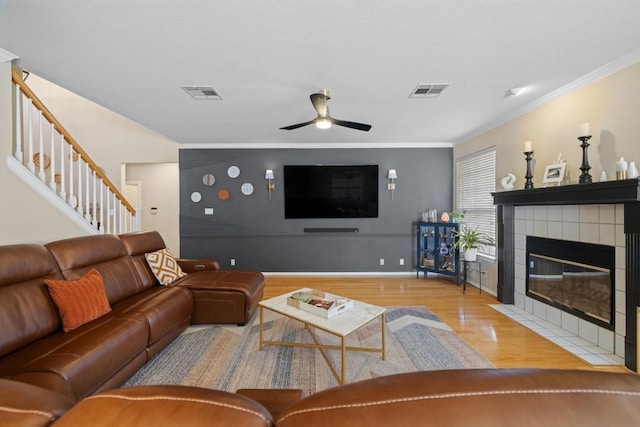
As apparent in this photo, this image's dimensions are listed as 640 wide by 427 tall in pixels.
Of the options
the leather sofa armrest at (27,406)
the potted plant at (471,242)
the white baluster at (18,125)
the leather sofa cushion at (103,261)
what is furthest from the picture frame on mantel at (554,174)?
the white baluster at (18,125)

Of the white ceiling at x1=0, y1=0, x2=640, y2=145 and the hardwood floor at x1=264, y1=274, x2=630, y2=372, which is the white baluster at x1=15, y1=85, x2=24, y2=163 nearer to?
the white ceiling at x1=0, y1=0, x2=640, y2=145

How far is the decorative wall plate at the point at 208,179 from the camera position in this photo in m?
5.23

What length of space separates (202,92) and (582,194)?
386 cm

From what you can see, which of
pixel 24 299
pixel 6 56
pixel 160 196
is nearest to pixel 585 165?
pixel 24 299

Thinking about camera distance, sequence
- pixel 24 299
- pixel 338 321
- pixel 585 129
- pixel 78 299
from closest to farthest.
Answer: pixel 24 299, pixel 78 299, pixel 338 321, pixel 585 129

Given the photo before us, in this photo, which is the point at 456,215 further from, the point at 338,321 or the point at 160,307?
the point at 160,307

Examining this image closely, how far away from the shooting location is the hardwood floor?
2393 millimetres

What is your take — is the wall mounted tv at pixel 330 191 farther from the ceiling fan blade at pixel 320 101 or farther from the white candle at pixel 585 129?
the white candle at pixel 585 129

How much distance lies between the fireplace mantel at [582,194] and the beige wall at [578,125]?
9.0 inches

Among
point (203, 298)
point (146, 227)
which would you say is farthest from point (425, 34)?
point (146, 227)

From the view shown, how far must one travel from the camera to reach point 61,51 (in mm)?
2172

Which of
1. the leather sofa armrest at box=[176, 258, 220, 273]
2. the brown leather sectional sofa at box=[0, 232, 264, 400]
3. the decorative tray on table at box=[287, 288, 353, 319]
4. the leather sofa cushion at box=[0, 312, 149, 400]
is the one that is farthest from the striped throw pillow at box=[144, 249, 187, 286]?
the decorative tray on table at box=[287, 288, 353, 319]

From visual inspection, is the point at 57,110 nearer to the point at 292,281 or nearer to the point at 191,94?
the point at 191,94

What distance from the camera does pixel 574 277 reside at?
283 cm
